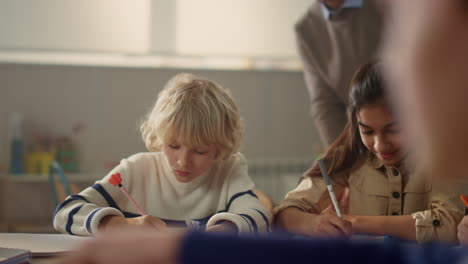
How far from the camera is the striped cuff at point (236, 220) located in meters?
1.17

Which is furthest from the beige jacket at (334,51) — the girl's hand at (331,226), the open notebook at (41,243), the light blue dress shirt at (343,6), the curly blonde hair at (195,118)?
the open notebook at (41,243)

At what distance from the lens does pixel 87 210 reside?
1.20 m

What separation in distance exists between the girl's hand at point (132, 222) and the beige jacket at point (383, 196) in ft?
1.22

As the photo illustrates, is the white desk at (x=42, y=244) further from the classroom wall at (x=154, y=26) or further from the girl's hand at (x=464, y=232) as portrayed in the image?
the classroom wall at (x=154, y=26)

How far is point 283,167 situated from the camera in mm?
3934

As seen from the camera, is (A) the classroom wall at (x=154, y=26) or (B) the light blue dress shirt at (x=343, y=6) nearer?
(B) the light blue dress shirt at (x=343, y=6)

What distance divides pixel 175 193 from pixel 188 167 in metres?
0.11

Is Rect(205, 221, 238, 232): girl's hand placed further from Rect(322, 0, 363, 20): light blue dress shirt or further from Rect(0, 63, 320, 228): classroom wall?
Rect(0, 63, 320, 228): classroom wall

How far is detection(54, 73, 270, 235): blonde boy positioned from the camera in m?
1.35

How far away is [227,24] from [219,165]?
254 centimetres

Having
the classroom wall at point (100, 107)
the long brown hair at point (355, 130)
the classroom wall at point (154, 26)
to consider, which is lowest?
the classroom wall at point (100, 107)

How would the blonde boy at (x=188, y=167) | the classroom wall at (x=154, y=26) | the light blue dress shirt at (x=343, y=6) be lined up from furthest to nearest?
the classroom wall at (x=154, y=26), the light blue dress shirt at (x=343, y=6), the blonde boy at (x=188, y=167)

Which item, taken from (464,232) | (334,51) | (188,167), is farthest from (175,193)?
(334,51)

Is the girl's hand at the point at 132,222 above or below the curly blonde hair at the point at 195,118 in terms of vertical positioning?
below
